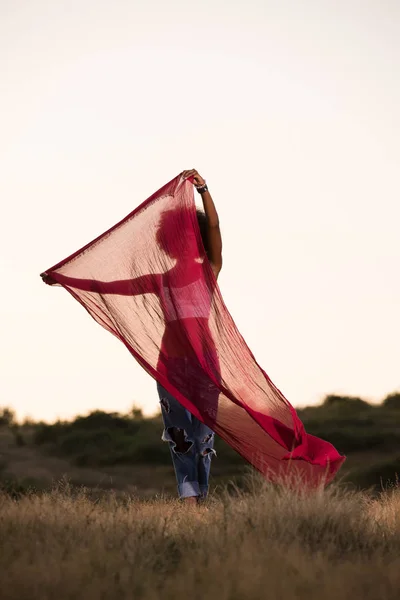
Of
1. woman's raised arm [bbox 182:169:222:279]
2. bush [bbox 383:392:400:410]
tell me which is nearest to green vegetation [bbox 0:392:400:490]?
bush [bbox 383:392:400:410]

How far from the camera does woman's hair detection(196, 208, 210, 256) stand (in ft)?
23.1

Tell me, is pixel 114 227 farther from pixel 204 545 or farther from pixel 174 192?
pixel 204 545

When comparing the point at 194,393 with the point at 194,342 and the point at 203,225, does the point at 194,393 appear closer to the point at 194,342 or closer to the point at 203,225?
the point at 194,342

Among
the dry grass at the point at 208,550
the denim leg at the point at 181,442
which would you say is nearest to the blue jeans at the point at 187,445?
the denim leg at the point at 181,442

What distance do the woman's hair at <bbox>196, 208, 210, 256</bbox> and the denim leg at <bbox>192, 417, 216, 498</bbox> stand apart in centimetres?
142

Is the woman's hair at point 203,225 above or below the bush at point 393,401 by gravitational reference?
above

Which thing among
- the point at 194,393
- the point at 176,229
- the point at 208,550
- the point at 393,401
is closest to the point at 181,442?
the point at 194,393

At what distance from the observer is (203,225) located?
7098 mm

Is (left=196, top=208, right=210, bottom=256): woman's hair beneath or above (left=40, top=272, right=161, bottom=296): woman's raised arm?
above

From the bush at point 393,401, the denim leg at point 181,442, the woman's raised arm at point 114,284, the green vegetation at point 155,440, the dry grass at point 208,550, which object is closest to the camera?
the dry grass at point 208,550

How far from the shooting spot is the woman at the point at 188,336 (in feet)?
22.7

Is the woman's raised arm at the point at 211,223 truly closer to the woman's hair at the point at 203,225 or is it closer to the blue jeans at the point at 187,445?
the woman's hair at the point at 203,225

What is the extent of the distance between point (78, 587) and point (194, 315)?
312 centimetres

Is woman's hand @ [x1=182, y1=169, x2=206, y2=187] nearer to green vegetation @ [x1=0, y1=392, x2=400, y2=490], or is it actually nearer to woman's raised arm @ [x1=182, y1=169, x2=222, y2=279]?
woman's raised arm @ [x1=182, y1=169, x2=222, y2=279]
